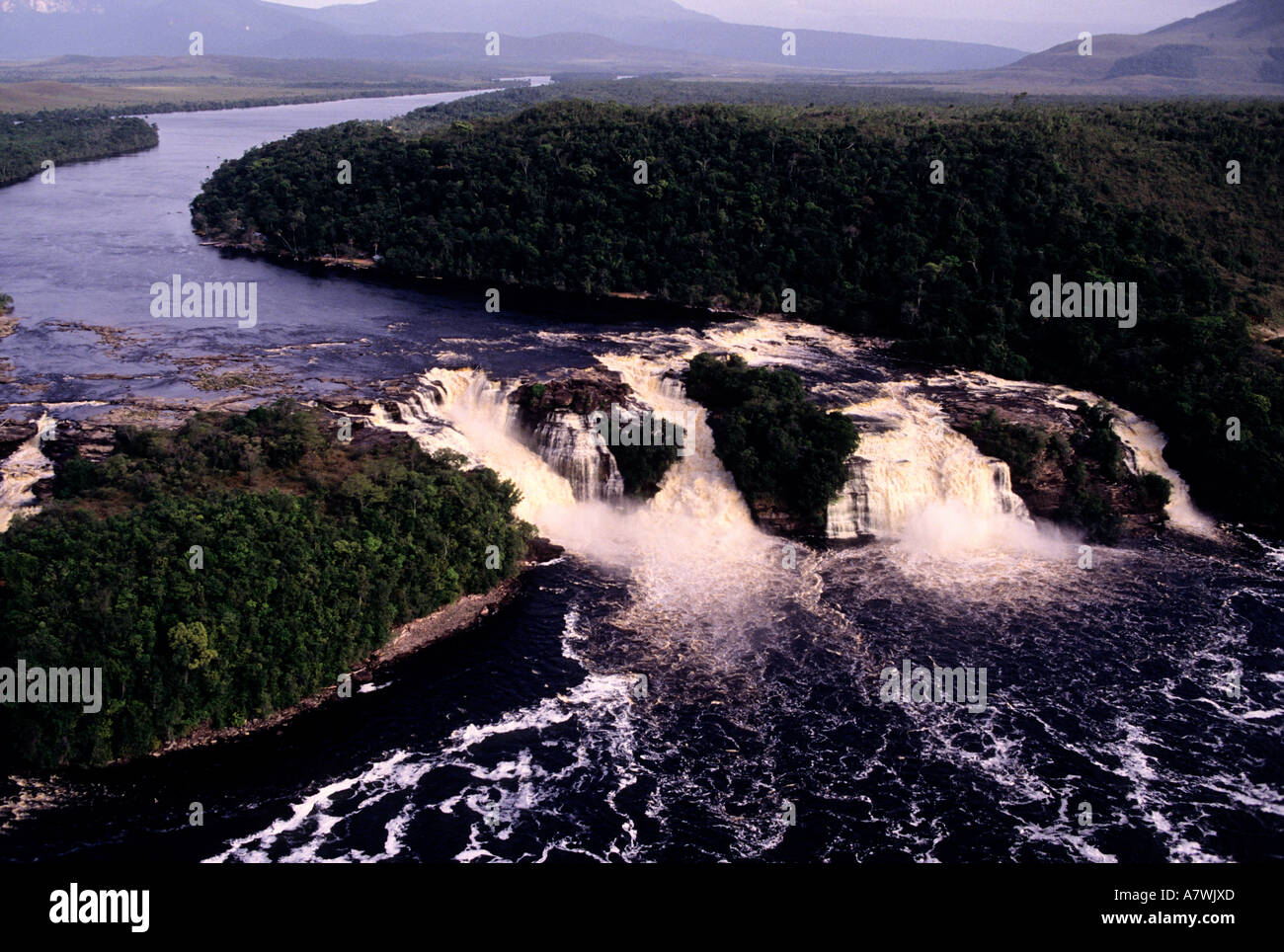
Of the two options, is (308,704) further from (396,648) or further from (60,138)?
(60,138)

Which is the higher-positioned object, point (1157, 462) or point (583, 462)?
point (583, 462)

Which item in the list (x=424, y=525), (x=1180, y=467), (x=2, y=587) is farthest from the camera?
(x=1180, y=467)

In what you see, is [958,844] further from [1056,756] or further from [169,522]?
[169,522]

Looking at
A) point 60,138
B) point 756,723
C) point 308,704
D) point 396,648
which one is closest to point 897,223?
point 756,723

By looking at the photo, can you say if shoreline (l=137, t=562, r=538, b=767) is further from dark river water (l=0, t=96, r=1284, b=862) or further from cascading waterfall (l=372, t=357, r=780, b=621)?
cascading waterfall (l=372, t=357, r=780, b=621)

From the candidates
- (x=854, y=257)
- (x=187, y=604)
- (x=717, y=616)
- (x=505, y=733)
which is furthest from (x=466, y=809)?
(x=854, y=257)
